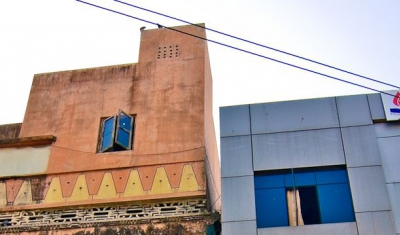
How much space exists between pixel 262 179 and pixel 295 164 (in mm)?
919

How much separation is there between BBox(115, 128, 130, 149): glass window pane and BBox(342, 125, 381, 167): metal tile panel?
6047mm

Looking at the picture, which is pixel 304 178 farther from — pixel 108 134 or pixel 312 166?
pixel 108 134

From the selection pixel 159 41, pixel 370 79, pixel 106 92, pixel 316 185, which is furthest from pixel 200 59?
pixel 370 79

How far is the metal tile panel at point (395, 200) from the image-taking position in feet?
39.2

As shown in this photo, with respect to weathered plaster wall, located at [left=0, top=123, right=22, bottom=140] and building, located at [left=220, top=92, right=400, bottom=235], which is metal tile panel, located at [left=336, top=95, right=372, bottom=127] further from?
weathered plaster wall, located at [left=0, top=123, right=22, bottom=140]

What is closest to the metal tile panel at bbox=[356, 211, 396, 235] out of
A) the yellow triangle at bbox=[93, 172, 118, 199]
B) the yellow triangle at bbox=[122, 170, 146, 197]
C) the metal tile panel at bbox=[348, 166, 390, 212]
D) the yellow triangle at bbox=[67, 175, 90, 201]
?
the metal tile panel at bbox=[348, 166, 390, 212]

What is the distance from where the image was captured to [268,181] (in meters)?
13.2

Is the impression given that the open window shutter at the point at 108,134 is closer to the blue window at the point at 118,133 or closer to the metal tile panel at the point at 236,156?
A: the blue window at the point at 118,133

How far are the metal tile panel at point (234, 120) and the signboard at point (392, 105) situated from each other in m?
3.57

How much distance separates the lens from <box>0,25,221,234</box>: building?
13938 mm

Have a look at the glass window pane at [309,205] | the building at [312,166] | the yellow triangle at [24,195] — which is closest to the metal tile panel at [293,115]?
the building at [312,166]

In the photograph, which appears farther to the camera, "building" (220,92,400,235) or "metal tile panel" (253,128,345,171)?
"metal tile panel" (253,128,345,171)

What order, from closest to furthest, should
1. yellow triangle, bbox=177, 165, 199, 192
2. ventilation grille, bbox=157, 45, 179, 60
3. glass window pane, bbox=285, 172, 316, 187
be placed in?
glass window pane, bbox=285, 172, 316, 187 < yellow triangle, bbox=177, 165, 199, 192 < ventilation grille, bbox=157, 45, 179, 60

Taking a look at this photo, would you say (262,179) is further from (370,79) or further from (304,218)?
(370,79)
